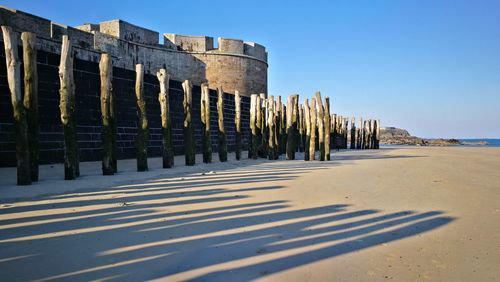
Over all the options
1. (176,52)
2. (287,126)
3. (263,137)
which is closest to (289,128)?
(287,126)

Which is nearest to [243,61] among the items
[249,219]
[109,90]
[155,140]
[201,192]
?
[155,140]

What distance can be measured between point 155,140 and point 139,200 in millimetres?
7498

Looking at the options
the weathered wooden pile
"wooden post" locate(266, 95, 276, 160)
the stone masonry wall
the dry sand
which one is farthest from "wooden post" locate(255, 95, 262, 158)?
the dry sand

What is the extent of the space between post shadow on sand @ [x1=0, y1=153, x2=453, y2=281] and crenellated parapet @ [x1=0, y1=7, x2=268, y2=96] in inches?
355

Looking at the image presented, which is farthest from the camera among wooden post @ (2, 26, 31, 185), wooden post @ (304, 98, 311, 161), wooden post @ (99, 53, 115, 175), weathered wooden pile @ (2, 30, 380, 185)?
wooden post @ (304, 98, 311, 161)

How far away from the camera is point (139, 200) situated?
4348 mm

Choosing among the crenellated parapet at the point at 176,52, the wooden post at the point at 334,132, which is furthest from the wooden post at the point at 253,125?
the wooden post at the point at 334,132

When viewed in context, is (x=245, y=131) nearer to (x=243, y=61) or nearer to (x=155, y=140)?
(x=243, y=61)

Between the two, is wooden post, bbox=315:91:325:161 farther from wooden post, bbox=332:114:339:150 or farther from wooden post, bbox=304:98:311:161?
wooden post, bbox=332:114:339:150

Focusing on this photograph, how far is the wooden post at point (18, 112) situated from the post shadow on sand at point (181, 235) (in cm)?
143

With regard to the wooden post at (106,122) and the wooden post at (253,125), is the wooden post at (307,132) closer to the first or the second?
the wooden post at (253,125)

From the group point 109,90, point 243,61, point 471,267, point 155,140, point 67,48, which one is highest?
point 243,61

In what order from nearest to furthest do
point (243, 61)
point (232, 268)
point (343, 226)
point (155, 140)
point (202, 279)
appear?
point (202, 279) → point (232, 268) → point (343, 226) → point (155, 140) → point (243, 61)

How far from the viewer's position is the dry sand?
230 cm
